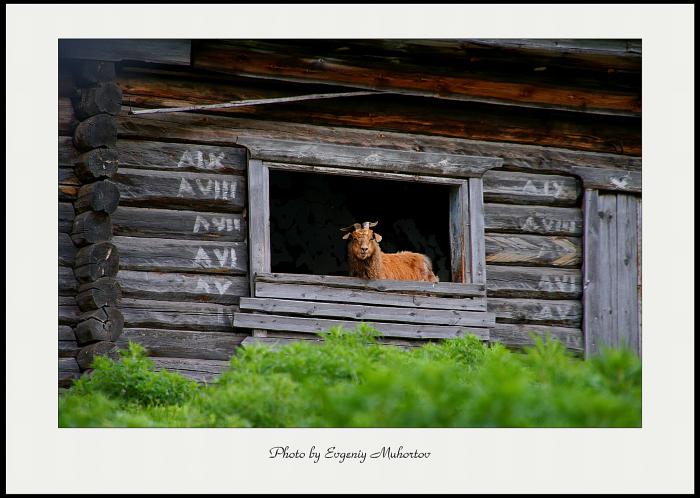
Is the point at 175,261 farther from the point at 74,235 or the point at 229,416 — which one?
the point at 229,416

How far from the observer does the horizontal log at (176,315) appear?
34.6 feet

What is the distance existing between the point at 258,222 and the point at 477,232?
95.7 inches

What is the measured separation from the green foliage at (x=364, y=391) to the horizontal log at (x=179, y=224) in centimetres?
138

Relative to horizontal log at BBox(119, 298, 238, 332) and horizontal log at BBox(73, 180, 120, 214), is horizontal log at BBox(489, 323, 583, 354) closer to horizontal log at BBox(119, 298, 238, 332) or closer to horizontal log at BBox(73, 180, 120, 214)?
horizontal log at BBox(119, 298, 238, 332)

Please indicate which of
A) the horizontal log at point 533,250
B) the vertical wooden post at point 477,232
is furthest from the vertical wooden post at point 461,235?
the horizontal log at point 533,250

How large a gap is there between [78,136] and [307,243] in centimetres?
645

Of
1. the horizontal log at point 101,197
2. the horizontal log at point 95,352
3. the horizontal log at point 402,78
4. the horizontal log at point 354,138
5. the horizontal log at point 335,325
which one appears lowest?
the horizontal log at point 95,352

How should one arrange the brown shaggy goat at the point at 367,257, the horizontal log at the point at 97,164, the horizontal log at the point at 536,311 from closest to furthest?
the horizontal log at the point at 97,164, the brown shaggy goat at the point at 367,257, the horizontal log at the point at 536,311

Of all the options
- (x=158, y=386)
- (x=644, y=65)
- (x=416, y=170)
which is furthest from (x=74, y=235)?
(x=644, y=65)

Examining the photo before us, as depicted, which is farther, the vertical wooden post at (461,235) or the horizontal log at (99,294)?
the vertical wooden post at (461,235)

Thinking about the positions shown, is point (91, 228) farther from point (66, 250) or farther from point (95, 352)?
point (95, 352)

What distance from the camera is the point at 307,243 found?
16.4 m

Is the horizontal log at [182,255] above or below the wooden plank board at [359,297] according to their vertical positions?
above

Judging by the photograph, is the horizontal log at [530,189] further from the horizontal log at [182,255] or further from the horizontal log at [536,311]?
the horizontal log at [182,255]
